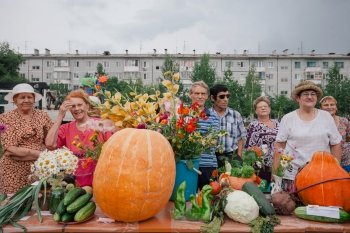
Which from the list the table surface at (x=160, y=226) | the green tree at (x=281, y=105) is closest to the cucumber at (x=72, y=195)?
the table surface at (x=160, y=226)

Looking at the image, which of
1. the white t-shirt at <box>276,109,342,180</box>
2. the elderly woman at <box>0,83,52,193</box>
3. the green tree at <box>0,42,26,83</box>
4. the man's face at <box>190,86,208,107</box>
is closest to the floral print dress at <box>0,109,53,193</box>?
the elderly woman at <box>0,83,52,193</box>

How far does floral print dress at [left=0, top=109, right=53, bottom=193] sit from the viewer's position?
11.4ft

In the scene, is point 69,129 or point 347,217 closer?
point 347,217

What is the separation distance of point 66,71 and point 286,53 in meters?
39.8

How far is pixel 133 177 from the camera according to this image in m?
1.97

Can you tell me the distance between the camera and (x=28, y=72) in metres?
64.0

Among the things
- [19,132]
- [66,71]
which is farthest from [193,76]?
[19,132]

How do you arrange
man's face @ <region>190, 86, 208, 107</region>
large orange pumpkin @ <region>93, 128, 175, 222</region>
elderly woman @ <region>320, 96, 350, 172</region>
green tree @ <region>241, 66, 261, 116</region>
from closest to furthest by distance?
large orange pumpkin @ <region>93, 128, 175, 222</region>
man's face @ <region>190, 86, 208, 107</region>
elderly woman @ <region>320, 96, 350, 172</region>
green tree @ <region>241, 66, 261, 116</region>

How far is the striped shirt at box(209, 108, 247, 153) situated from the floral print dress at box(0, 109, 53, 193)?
207 cm

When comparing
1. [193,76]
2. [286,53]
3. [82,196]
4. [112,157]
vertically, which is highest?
→ [286,53]

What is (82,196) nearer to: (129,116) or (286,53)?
(129,116)

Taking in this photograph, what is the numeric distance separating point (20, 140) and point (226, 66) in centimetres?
5820

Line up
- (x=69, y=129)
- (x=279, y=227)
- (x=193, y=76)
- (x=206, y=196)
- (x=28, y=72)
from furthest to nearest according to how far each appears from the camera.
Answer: (x=28, y=72) → (x=193, y=76) → (x=69, y=129) → (x=206, y=196) → (x=279, y=227)

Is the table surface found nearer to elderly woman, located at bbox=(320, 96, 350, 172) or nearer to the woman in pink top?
the woman in pink top
